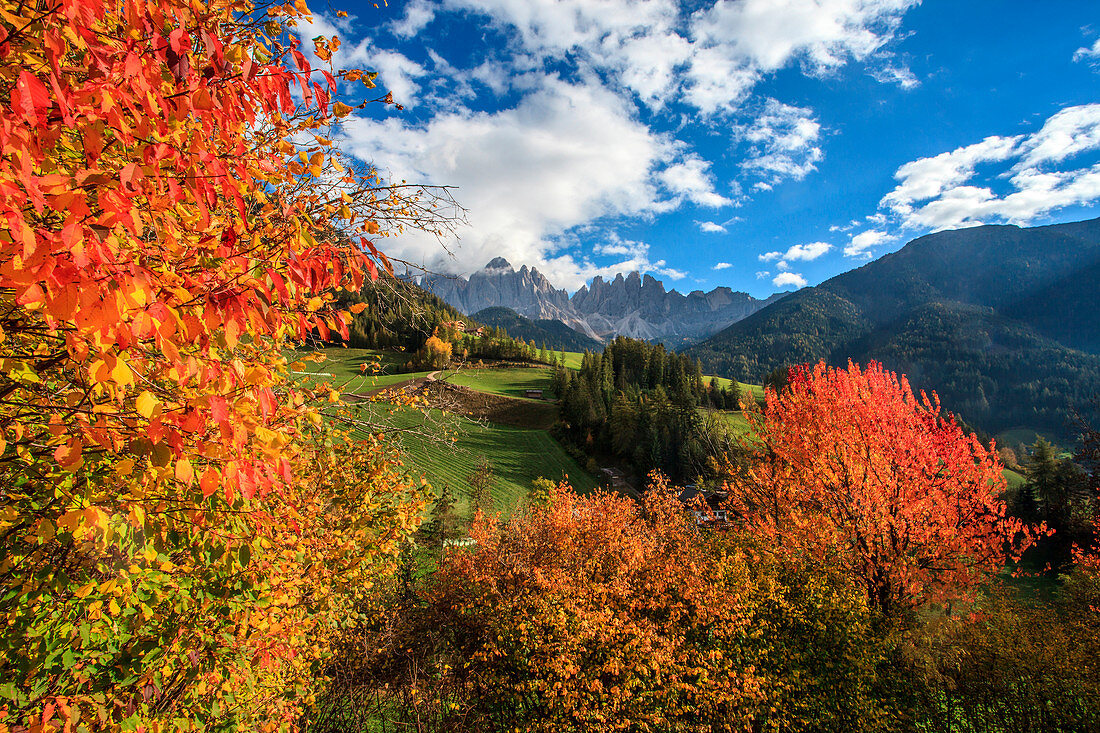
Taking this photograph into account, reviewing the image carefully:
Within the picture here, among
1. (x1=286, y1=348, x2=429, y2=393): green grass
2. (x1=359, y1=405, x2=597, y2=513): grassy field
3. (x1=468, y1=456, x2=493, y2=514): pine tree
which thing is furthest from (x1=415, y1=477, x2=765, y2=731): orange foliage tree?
(x1=359, y1=405, x2=597, y2=513): grassy field

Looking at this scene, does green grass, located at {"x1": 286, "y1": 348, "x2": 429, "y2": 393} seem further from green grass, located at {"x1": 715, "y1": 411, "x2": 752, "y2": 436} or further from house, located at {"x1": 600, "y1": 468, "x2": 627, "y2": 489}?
green grass, located at {"x1": 715, "y1": 411, "x2": 752, "y2": 436}

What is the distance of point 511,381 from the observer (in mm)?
82250

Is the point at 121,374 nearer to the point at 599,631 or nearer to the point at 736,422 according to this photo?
the point at 599,631

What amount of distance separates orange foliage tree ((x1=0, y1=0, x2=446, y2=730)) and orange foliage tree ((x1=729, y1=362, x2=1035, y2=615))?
15750 mm

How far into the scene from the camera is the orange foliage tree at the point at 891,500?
14.6 metres

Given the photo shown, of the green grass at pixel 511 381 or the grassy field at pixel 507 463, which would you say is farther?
the green grass at pixel 511 381

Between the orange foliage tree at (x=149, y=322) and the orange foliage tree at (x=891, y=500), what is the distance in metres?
15.8

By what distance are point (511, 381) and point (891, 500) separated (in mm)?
70069

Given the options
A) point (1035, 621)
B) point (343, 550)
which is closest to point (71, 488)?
point (343, 550)

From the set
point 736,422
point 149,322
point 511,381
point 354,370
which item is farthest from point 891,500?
point 511,381

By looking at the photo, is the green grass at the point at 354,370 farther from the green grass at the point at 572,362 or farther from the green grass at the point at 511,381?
the green grass at the point at 572,362

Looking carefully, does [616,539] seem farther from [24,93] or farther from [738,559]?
[24,93]

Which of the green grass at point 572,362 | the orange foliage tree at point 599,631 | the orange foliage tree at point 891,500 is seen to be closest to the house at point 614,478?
the orange foliage tree at point 891,500

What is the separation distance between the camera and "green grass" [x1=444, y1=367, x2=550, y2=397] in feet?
236
